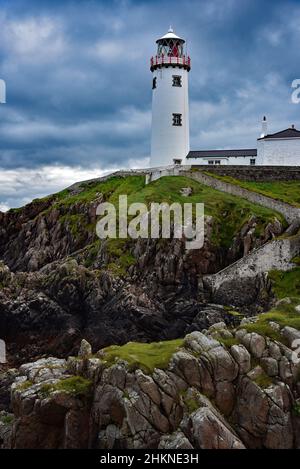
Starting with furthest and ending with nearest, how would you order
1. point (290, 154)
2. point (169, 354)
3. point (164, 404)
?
point (290, 154) < point (169, 354) < point (164, 404)

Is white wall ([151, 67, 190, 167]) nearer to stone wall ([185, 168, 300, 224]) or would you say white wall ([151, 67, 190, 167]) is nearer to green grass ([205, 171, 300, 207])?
stone wall ([185, 168, 300, 224])

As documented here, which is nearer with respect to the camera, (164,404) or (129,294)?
(164,404)

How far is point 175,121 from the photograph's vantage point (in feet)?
264

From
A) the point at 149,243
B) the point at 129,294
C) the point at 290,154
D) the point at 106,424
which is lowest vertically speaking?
the point at 106,424

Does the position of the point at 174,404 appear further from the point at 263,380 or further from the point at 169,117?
the point at 169,117

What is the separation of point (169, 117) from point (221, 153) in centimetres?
776

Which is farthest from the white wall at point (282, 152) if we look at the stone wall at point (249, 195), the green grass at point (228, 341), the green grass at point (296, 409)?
the green grass at point (296, 409)

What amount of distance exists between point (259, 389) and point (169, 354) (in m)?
4.48

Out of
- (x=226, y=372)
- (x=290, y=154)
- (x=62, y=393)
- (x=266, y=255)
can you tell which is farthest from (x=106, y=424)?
(x=290, y=154)

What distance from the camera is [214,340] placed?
32.7 meters

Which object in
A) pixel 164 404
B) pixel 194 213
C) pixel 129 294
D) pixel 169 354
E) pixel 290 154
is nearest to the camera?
pixel 164 404

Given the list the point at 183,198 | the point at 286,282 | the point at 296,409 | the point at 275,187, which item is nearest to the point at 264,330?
the point at 296,409

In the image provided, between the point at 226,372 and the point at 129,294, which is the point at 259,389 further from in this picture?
the point at 129,294

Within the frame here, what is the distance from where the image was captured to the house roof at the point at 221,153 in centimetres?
8031
